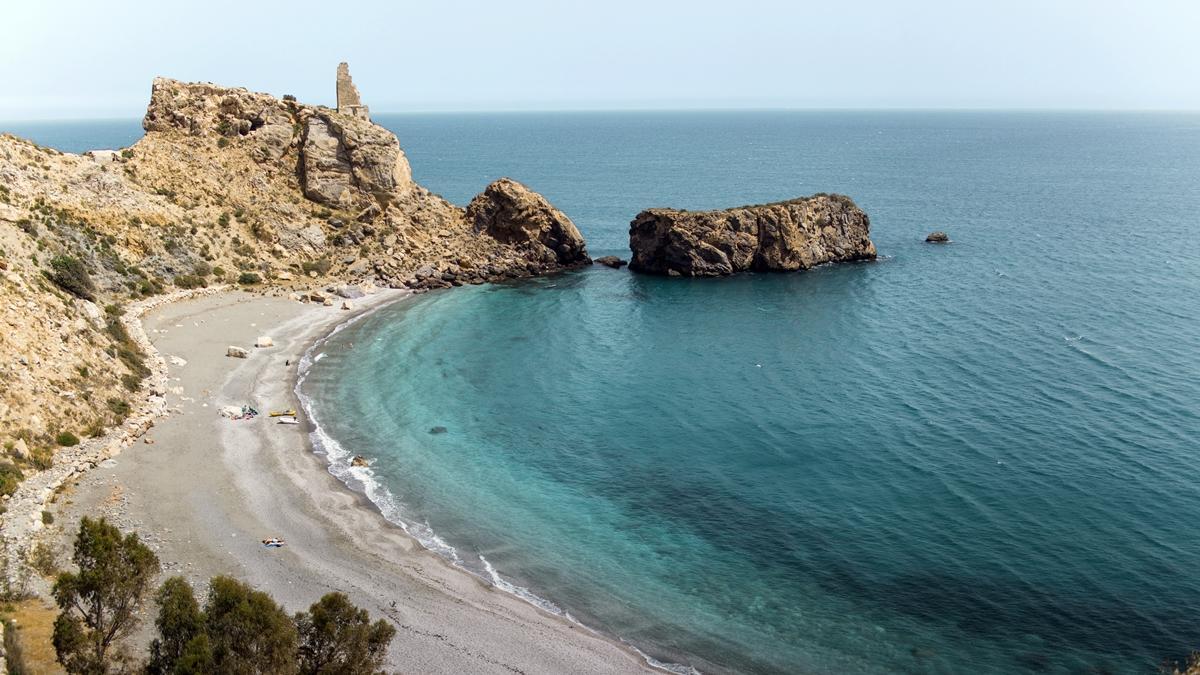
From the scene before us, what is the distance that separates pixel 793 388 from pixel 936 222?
8568 centimetres

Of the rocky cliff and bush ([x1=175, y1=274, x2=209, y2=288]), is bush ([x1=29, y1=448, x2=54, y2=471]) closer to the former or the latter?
the rocky cliff

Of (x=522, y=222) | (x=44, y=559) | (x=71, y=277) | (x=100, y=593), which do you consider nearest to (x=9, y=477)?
(x=44, y=559)

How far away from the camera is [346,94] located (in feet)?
350

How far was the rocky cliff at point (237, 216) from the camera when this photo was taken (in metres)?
71.7

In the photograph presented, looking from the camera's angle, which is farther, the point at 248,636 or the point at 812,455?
the point at 812,455

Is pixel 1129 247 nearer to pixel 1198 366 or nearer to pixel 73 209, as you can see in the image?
pixel 1198 366

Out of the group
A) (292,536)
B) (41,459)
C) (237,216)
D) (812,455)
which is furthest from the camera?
(237,216)

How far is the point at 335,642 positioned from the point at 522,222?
7955cm

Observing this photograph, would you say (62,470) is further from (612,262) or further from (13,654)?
(612,262)

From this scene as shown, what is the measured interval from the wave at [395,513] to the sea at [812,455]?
0.21 m

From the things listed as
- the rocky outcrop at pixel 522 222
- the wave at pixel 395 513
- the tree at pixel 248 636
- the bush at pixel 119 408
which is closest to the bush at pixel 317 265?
the rocky outcrop at pixel 522 222

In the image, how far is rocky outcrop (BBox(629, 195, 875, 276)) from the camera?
336 ft

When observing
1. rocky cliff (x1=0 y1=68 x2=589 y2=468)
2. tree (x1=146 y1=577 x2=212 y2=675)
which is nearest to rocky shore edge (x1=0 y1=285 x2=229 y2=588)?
rocky cliff (x1=0 y1=68 x2=589 y2=468)

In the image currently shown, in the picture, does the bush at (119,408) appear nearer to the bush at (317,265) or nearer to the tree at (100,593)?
the tree at (100,593)
